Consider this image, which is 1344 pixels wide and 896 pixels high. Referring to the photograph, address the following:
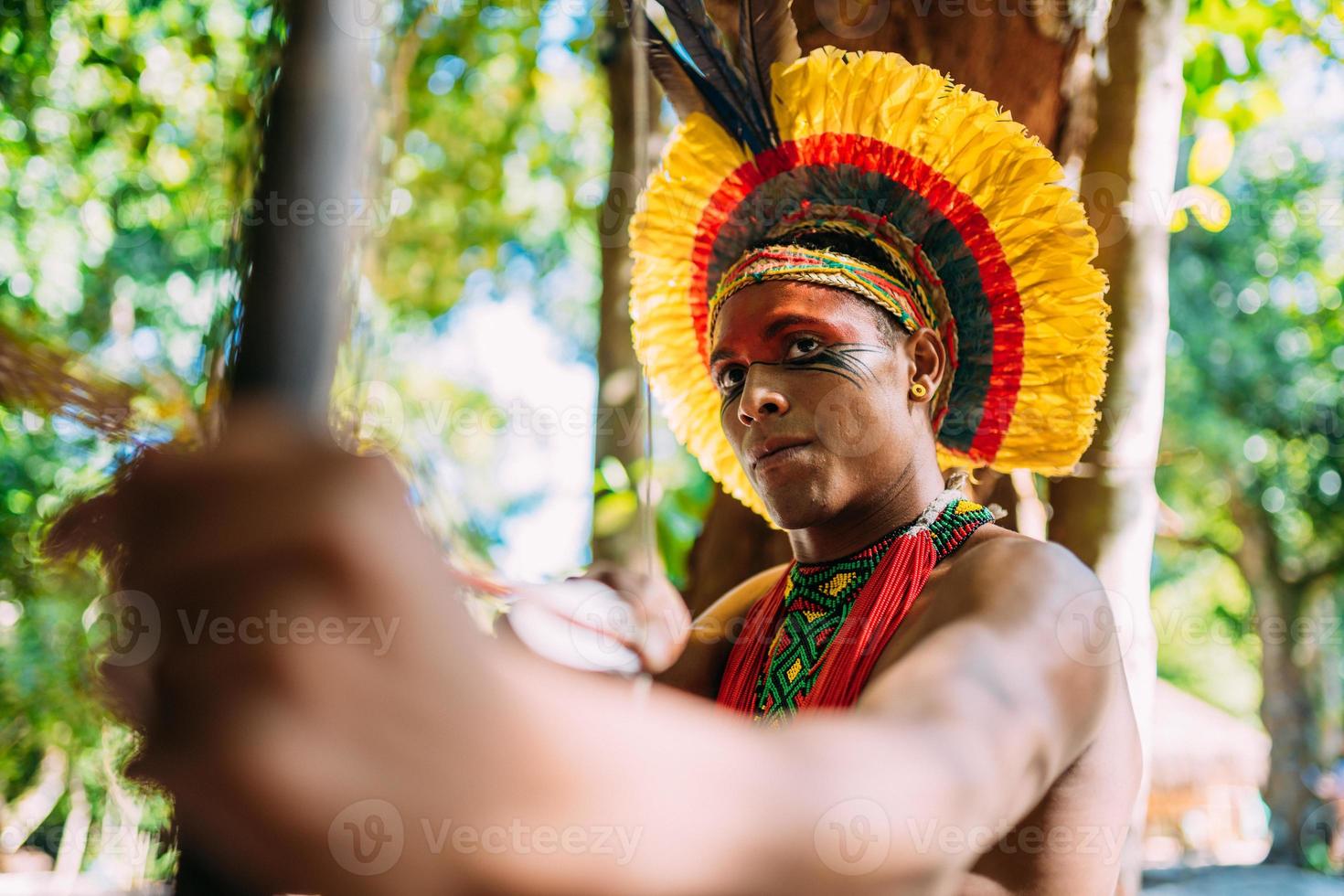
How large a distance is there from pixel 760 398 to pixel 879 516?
1.21 feet

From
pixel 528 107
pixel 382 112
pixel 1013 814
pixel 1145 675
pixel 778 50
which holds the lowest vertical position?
pixel 1145 675

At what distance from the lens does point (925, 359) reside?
8.01ft

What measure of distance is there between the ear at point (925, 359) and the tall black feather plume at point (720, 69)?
2.05 ft

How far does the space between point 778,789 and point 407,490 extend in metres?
0.35

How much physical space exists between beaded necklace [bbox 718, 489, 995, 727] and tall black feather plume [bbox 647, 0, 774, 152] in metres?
1.00

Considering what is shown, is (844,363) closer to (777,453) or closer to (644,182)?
(777,453)

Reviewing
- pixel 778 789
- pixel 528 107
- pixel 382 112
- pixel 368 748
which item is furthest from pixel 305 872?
pixel 528 107

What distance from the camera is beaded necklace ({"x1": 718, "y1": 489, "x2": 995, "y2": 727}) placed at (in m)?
2.03

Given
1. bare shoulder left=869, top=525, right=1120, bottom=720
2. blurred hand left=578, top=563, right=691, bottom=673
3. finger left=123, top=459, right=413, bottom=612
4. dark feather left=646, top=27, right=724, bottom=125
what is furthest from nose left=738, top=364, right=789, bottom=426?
finger left=123, top=459, right=413, bottom=612

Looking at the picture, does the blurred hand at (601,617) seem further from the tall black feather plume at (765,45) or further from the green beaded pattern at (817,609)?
the tall black feather plume at (765,45)

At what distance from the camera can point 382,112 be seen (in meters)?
0.92

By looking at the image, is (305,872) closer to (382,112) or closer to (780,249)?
(382,112)

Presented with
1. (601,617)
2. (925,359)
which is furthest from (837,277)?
(601,617)

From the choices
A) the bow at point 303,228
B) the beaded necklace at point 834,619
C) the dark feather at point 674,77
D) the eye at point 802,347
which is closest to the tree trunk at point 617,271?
the dark feather at point 674,77
